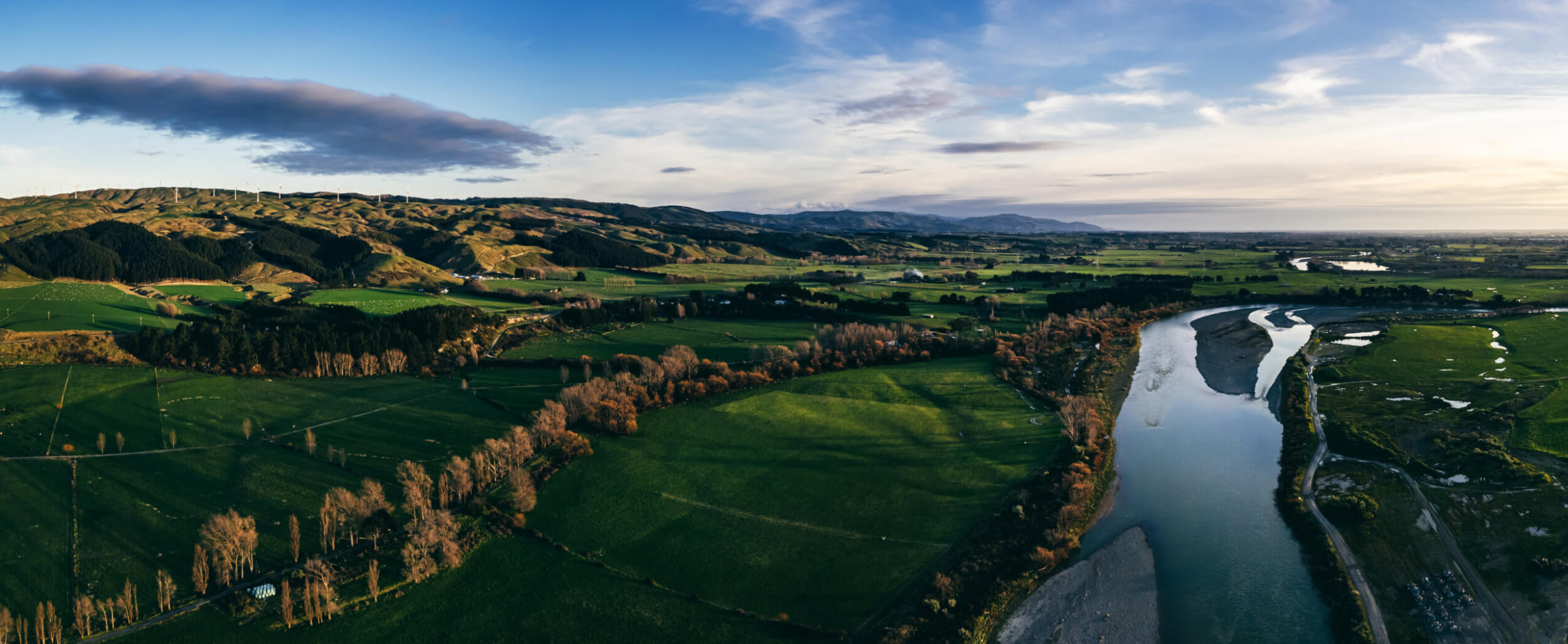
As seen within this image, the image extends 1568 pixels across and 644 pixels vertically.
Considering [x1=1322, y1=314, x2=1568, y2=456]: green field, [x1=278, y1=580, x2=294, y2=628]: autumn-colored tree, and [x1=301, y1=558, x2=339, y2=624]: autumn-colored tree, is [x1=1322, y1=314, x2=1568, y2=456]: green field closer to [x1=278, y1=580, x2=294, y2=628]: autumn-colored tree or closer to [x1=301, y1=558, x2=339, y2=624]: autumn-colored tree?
[x1=301, y1=558, x2=339, y2=624]: autumn-colored tree

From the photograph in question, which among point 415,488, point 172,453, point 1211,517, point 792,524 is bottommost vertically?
point 1211,517

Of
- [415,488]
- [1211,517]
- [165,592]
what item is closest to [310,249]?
[415,488]

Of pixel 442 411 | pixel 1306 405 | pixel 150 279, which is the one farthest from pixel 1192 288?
pixel 150 279

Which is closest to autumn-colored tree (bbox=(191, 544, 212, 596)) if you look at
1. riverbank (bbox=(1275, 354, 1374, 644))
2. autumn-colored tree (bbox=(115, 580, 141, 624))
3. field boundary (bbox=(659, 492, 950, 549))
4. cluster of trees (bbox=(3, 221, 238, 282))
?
autumn-colored tree (bbox=(115, 580, 141, 624))

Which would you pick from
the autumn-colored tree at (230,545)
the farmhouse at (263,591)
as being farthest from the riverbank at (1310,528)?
the autumn-colored tree at (230,545)

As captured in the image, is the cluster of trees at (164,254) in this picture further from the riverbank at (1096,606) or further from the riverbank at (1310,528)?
the riverbank at (1310,528)

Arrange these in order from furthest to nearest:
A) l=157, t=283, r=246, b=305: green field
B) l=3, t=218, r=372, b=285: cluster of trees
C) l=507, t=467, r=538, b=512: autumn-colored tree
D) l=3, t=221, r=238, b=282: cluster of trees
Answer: l=3, t=218, r=372, b=285: cluster of trees → l=3, t=221, r=238, b=282: cluster of trees → l=157, t=283, r=246, b=305: green field → l=507, t=467, r=538, b=512: autumn-colored tree

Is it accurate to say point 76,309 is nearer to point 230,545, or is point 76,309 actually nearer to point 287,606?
point 230,545
